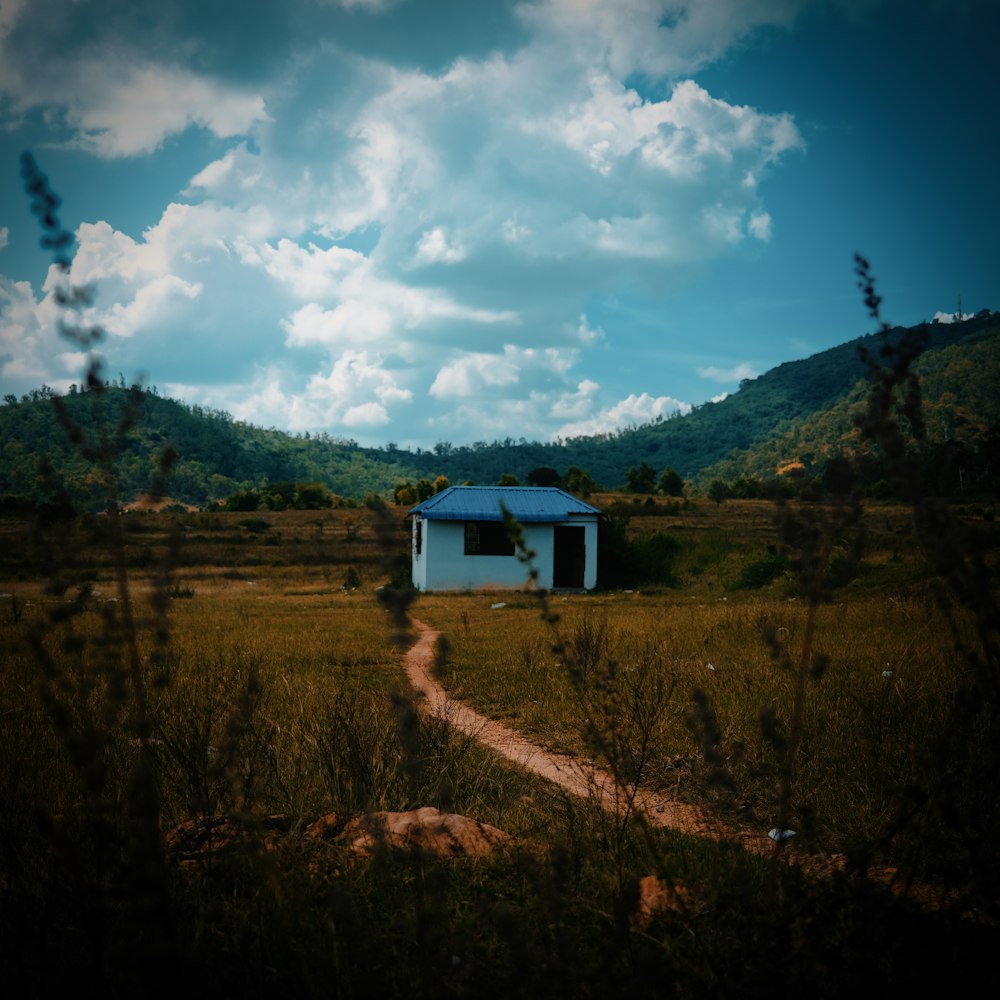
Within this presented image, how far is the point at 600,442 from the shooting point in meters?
174

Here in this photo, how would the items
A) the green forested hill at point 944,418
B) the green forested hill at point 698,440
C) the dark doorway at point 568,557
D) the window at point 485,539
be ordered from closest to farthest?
the window at point 485,539 < the dark doorway at point 568,557 < the green forested hill at point 944,418 < the green forested hill at point 698,440

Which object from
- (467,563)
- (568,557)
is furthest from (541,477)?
(467,563)

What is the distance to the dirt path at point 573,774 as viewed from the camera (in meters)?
4.30

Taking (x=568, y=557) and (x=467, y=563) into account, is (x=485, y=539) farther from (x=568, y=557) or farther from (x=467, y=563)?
(x=568, y=557)

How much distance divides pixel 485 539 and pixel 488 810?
21947 millimetres

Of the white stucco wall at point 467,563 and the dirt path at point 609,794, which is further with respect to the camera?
the white stucco wall at point 467,563

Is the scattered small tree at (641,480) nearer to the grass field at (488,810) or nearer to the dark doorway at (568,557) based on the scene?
the dark doorway at (568,557)

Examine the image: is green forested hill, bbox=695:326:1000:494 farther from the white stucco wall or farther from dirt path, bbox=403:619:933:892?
dirt path, bbox=403:619:933:892

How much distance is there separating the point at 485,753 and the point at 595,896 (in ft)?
8.76

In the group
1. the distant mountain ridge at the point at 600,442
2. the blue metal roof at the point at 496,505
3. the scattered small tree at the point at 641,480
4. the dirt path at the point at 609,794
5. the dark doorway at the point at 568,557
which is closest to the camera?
the dirt path at the point at 609,794

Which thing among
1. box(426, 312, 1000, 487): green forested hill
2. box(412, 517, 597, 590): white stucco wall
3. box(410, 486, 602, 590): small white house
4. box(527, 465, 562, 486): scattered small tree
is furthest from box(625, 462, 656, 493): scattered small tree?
box(426, 312, 1000, 487): green forested hill

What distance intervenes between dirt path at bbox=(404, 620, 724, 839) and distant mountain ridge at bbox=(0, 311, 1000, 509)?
60.8m

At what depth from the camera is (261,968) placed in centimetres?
243

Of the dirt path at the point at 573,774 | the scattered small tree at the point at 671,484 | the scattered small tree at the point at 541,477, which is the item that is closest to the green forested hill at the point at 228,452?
the scattered small tree at the point at 541,477
